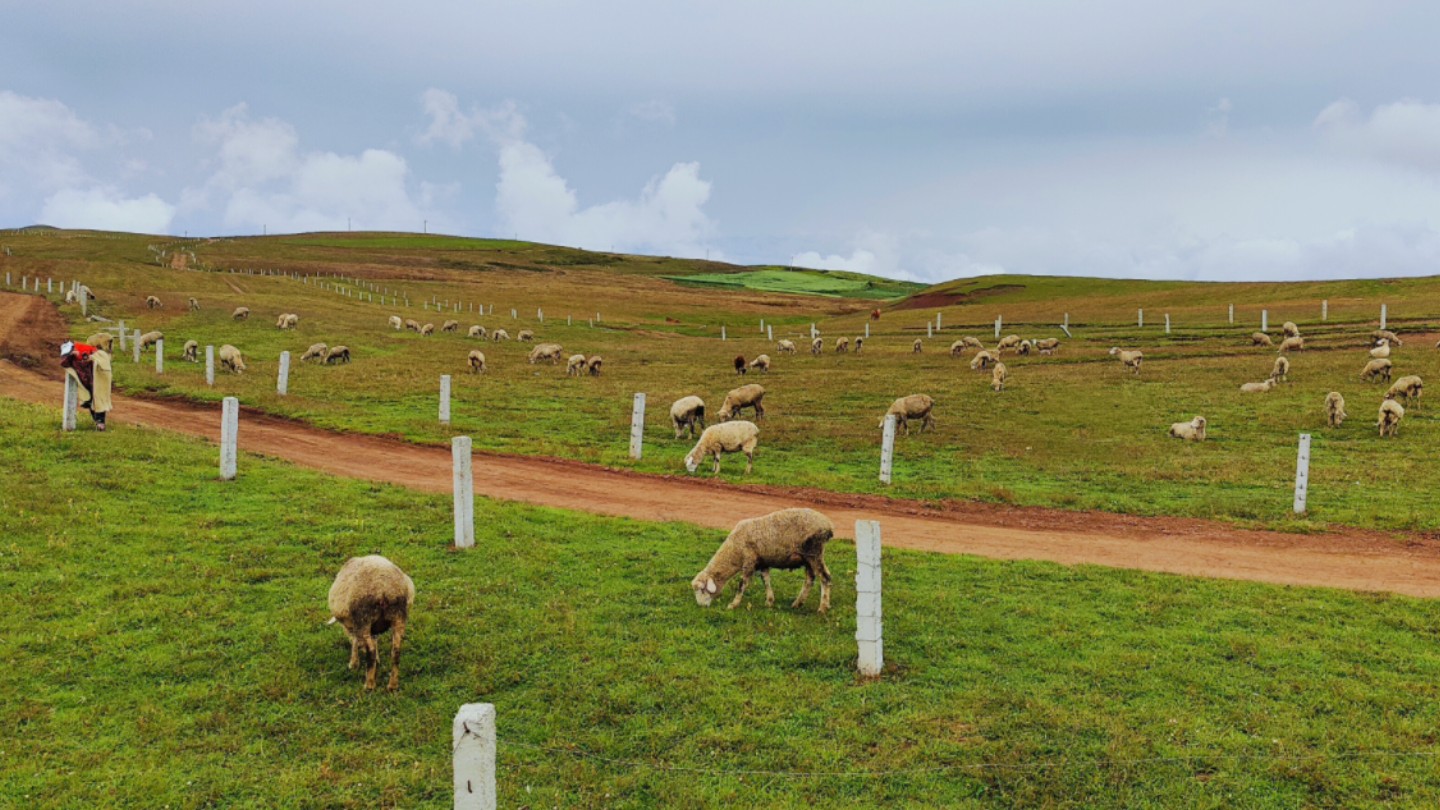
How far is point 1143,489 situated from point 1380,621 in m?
9.76

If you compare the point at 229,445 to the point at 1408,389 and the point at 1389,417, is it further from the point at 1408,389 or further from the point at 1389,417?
the point at 1408,389

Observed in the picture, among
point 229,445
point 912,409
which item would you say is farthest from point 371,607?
point 912,409

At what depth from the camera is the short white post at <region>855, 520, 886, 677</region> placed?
9836 millimetres

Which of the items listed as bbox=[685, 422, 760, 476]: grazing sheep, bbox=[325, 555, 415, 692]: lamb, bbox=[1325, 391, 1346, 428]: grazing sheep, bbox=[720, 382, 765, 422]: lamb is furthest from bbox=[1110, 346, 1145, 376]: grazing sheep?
bbox=[325, 555, 415, 692]: lamb

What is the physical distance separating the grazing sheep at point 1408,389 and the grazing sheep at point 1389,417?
3.52 metres

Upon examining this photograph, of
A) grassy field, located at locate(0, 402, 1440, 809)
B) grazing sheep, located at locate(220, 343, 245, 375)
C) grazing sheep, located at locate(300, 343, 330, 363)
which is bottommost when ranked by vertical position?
grassy field, located at locate(0, 402, 1440, 809)

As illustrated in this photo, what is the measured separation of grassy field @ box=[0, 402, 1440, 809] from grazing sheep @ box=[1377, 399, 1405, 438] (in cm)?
1546

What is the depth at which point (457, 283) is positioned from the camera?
120 metres

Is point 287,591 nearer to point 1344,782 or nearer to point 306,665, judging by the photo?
point 306,665

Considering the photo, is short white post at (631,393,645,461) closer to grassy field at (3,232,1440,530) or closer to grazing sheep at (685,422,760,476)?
grassy field at (3,232,1440,530)

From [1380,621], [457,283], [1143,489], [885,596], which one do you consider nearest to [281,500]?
[885,596]

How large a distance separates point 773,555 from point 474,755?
7.22m

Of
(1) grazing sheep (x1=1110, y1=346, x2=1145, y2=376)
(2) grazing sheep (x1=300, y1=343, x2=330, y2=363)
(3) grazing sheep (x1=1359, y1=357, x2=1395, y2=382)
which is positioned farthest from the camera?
(2) grazing sheep (x1=300, y1=343, x2=330, y2=363)

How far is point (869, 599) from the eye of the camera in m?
9.85
